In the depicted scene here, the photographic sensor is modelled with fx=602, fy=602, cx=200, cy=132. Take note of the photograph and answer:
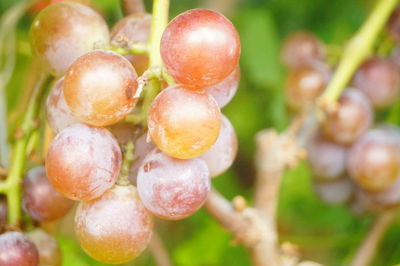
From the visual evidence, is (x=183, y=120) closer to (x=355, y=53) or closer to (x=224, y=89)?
(x=224, y=89)

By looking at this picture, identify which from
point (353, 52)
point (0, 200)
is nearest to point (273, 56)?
point (353, 52)

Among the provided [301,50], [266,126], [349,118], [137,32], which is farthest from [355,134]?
[137,32]

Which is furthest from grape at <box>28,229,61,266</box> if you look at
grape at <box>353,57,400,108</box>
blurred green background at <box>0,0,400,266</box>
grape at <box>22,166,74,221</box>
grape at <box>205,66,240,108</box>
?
grape at <box>353,57,400,108</box>

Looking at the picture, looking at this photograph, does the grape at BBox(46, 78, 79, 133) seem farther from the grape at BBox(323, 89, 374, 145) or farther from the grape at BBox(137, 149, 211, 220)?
the grape at BBox(323, 89, 374, 145)

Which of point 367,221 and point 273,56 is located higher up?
point 273,56

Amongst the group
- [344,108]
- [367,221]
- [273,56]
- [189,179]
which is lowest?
[367,221]

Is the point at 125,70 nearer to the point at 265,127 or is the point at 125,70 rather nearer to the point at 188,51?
the point at 188,51
